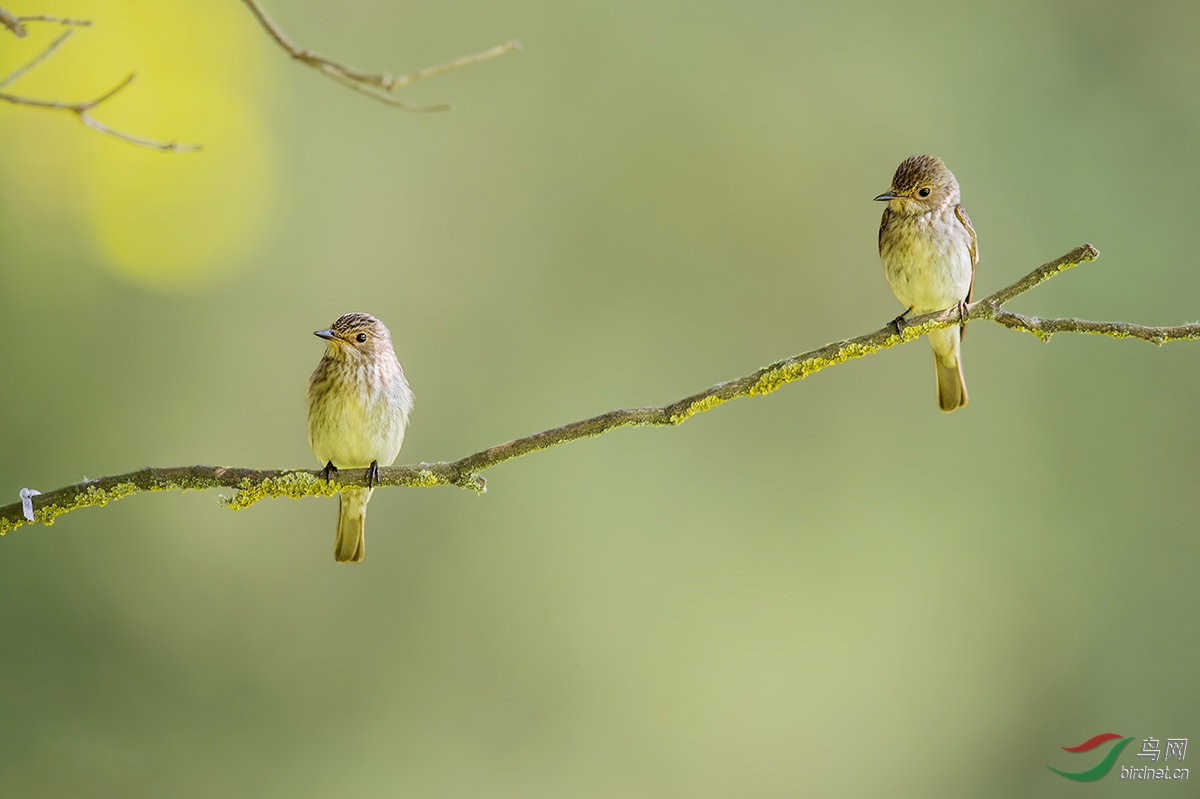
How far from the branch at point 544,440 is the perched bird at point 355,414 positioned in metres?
0.69

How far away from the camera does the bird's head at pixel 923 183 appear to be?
1.86 m

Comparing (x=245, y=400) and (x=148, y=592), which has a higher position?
(x=245, y=400)

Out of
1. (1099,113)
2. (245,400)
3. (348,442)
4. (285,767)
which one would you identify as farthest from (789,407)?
(348,442)

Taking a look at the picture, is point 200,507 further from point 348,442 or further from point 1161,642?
point 1161,642

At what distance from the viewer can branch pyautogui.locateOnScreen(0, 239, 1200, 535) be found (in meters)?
1.48

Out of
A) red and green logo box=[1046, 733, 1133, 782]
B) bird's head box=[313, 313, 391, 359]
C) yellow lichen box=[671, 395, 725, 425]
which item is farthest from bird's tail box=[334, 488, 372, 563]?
red and green logo box=[1046, 733, 1133, 782]

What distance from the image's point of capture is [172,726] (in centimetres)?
489

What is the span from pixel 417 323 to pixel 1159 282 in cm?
420

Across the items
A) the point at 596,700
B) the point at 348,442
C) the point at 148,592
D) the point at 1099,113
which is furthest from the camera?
the point at 1099,113

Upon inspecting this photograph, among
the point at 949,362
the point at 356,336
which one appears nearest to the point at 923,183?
the point at 949,362

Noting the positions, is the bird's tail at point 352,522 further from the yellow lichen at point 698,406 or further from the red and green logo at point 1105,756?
the red and green logo at point 1105,756

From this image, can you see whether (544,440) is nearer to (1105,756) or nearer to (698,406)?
(698,406)

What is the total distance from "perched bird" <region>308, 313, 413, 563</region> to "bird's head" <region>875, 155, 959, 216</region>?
3.83ft

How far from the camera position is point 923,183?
190cm
